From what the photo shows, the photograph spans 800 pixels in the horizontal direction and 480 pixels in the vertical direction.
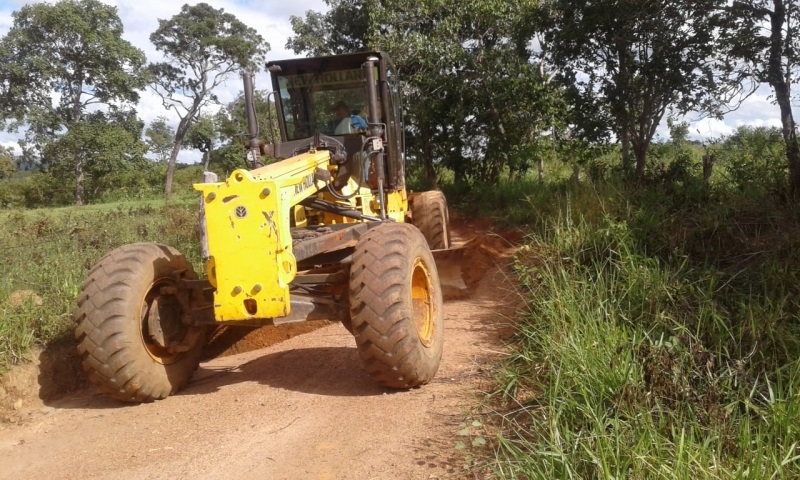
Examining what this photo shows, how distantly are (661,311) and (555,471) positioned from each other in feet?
6.34

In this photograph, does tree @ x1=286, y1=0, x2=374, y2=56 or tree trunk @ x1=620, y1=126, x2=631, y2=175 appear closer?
tree trunk @ x1=620, y1=126, x2=631, y2=175

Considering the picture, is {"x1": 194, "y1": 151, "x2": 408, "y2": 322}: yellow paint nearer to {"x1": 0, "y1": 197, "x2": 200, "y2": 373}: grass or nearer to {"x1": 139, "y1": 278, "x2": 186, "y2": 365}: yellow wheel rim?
{"x1": 139, "y1": 278, "x2": 186, "y2": 365}: yellow wheel rim

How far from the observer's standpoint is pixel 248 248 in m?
4.05

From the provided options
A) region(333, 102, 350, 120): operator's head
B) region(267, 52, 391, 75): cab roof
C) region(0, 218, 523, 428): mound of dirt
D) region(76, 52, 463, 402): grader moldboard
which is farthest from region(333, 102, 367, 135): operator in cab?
region(0, 218, 523, 428): mound of dirt

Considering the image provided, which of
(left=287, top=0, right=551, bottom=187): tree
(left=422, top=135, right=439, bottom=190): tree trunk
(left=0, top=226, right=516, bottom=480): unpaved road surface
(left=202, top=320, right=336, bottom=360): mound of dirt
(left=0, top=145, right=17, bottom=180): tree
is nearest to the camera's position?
(left=0, top=226, right=516, bottom=480): unpaved road surface

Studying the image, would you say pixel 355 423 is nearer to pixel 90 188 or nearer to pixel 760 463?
pixel 760 463

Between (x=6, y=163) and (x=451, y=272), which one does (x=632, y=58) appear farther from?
(x=6, y=163)

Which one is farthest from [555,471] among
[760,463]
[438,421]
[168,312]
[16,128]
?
[16,128]

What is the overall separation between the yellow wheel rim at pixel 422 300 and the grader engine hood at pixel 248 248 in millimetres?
1085

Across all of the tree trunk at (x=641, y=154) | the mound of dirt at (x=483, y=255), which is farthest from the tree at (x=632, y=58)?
the mound of dirt at (x=483, y=255)

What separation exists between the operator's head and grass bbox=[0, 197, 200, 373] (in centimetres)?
243

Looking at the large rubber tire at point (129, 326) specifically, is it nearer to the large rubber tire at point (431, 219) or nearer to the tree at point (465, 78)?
the large rubber tire at point (431, 219)

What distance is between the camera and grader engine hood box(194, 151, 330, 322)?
4.02 metres

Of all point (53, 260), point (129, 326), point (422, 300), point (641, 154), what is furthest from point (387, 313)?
point (641, 154)
